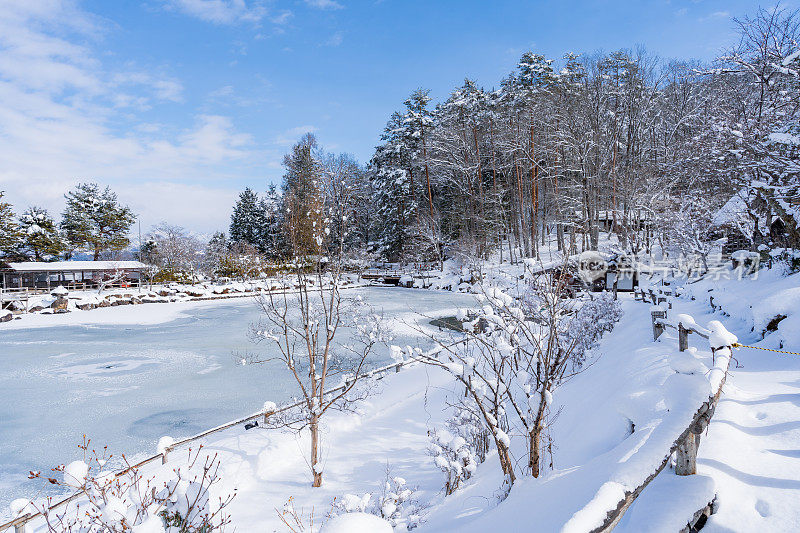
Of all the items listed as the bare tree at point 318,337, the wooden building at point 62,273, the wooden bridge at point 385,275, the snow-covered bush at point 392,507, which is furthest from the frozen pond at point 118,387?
the wooden bridge at point 385,275

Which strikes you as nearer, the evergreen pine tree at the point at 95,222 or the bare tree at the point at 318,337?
the bare tree at the point at 318,337

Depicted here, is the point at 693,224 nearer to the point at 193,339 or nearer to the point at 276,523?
the point at 276,523

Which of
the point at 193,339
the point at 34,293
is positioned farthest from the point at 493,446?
the point at 34,293

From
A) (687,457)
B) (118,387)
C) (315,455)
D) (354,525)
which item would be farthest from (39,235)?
(687,457)

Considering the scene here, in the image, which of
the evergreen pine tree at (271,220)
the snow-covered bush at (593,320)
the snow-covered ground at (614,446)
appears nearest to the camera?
the snow-covered ground at (614,446)

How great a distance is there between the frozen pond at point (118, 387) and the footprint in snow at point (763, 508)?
6.92 meters

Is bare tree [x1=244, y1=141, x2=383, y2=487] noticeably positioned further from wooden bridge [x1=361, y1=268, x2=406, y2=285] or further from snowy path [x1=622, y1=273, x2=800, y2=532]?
wooden bridge [x1=361, y1=268, x2=406, y2=285]

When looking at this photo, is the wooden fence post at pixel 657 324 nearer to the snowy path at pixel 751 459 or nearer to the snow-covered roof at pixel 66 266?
the snowy path at pixel 751 459

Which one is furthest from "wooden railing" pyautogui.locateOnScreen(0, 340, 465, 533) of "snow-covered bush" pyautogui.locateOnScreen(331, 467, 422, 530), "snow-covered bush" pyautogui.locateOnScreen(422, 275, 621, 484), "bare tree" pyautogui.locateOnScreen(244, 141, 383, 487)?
"snow-covered bush" pyautogui.locateOnScreen(331, 467, 422, 530)

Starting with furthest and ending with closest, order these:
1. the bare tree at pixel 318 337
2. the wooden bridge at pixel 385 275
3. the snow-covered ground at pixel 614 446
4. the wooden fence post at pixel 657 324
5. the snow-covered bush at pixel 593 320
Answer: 1. the wooden bridge at pixel 385 275
2. the snow-covered bush at pixel 593 320
3. the bare tree at pixel 318 337
4. the wooden fence post at pixel 657 324
5. the snow-covered ground at pixel 614 446

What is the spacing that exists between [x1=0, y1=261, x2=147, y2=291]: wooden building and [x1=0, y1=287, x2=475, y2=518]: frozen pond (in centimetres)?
1409

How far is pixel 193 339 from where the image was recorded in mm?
18328

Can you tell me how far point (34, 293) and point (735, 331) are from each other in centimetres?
4182

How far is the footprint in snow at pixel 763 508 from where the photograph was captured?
8.01 ft
